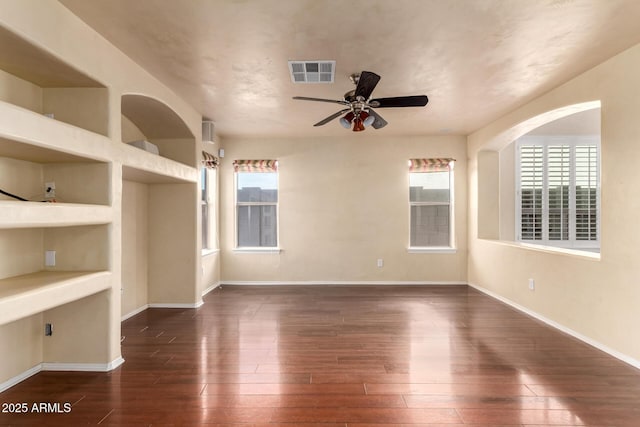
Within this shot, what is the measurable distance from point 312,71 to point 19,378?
3650 millimetres

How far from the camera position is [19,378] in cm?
281

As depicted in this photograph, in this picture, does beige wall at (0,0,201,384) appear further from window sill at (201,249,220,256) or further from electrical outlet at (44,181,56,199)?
window sill at (201,249,220,256)

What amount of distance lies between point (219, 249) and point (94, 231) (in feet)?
12.0

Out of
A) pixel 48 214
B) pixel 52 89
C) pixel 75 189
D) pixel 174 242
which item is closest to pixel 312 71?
pixel 52 89

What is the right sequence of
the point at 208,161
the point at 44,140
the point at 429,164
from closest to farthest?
the point at 44,140 < the point at 208,161 < the point at 429,164

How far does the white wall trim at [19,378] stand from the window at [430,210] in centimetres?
562

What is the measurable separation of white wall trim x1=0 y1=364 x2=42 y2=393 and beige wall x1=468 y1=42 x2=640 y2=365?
16.9 feet

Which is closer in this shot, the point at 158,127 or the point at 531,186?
the point at 158,127

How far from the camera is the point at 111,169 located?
303 cm

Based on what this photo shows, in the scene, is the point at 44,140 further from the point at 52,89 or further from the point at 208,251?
the point at 208,251

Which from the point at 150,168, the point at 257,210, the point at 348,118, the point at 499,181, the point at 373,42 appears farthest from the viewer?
the point at 257,210

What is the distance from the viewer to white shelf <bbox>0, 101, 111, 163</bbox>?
2059 millimetres

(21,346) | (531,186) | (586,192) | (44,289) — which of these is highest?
(531,186)

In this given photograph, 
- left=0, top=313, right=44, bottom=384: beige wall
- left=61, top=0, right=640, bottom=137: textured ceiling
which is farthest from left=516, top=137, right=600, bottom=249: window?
left=0, top=313, right=44, bottom=384: beige wall
